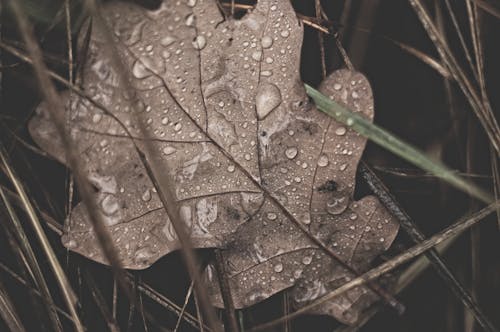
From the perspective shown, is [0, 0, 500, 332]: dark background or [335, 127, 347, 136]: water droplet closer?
[335, 127, 347, 136]: water droplet

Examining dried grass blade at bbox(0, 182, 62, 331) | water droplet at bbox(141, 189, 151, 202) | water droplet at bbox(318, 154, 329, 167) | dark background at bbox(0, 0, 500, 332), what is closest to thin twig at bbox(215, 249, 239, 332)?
dark background at bbox(0, 0, 500, 332)

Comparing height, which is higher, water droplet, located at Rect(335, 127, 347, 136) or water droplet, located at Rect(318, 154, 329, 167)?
water droplet, located at Rect(335, 127, 347, 136)

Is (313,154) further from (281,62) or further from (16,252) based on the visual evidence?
(16,252)

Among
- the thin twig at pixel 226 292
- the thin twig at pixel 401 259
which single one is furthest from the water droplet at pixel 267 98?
the thin twig at pixel 401 259

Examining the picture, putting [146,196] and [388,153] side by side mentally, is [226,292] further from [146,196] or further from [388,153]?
[388,153]

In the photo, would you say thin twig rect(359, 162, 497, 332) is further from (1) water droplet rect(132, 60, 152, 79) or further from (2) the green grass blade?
(1) water droplet rect(132, 60, 152, 79)

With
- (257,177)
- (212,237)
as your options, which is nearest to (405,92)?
(257,177)

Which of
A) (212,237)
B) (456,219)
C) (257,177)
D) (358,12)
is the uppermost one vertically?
(358,12)

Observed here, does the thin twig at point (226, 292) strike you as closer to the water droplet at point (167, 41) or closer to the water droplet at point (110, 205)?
the water droplet at point (110, 205)
